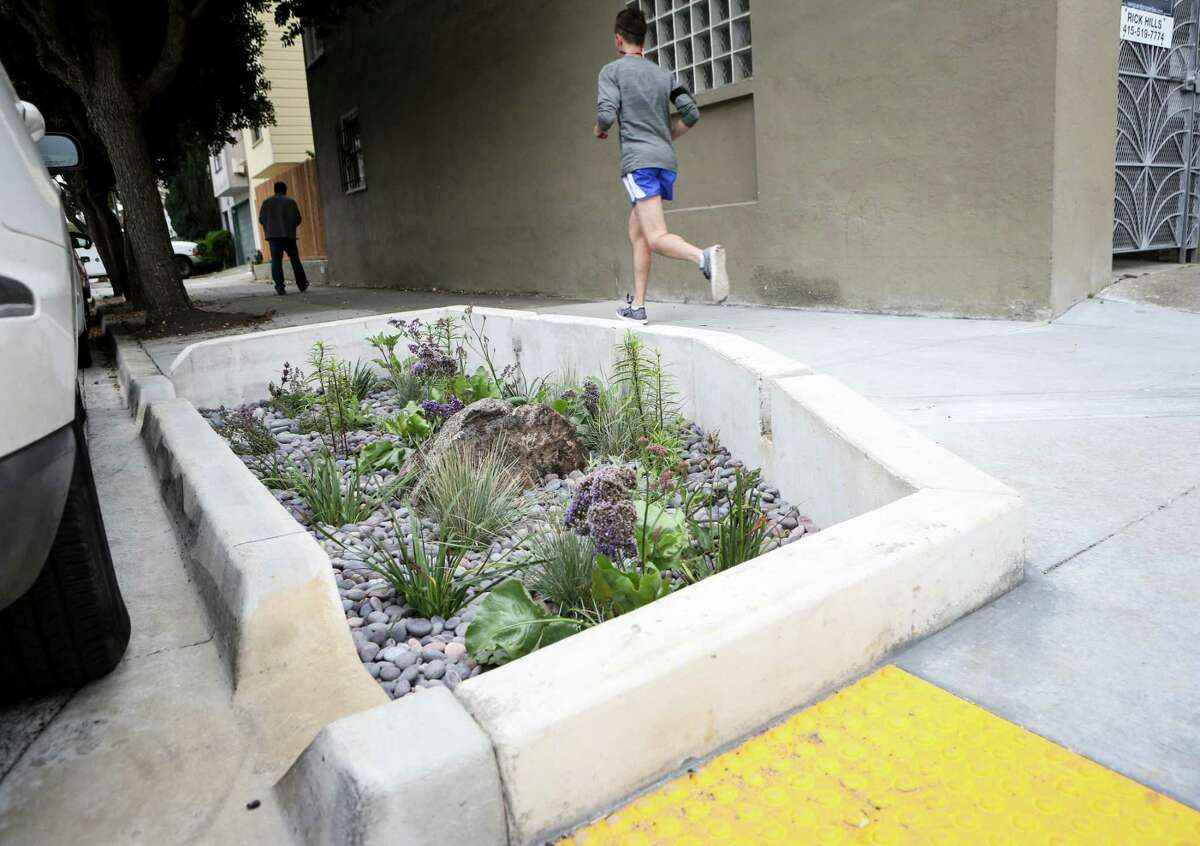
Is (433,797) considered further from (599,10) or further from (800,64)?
(599,10)

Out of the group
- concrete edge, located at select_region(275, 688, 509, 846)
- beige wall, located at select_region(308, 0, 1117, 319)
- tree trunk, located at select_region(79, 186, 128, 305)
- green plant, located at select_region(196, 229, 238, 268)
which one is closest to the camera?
concrete edge, located at select_region(275, 688, 509, 846)

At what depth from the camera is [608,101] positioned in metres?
5.76

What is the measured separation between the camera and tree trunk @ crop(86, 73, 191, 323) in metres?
9.24

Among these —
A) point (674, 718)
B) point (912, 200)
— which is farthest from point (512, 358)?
point (674, 718)

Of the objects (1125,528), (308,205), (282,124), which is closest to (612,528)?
(1125,528)

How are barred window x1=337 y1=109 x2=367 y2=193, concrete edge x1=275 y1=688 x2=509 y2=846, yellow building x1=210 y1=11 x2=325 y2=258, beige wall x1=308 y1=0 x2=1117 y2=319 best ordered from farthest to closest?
yellow building x1=210 y1=11 x2=325 y2=258
barred window x1=337 y1=109 x2=367 y2=193
beige wall x1=308 y1=0 x2=1117 y2=319
concrete edge x1=275 y1=688 x2=509 y2=846

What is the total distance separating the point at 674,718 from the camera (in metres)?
1.61

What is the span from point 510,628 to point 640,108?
4.37m

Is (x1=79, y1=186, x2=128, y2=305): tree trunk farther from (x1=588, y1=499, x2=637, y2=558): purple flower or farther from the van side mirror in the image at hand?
(x1=588, y1=499, x2=637, y2=558): purple flower

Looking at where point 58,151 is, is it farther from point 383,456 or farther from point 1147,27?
point 1147,27

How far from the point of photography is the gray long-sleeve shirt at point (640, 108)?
5.75 m

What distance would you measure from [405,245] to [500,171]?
3623 millimetres

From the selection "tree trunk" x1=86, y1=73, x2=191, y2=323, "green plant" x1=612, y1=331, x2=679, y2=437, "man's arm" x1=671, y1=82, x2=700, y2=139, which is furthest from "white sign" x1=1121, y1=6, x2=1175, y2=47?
"tree trunk" x1=86, y1=73, x2=191, y2=323

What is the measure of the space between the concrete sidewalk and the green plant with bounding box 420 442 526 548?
60.4 inches
